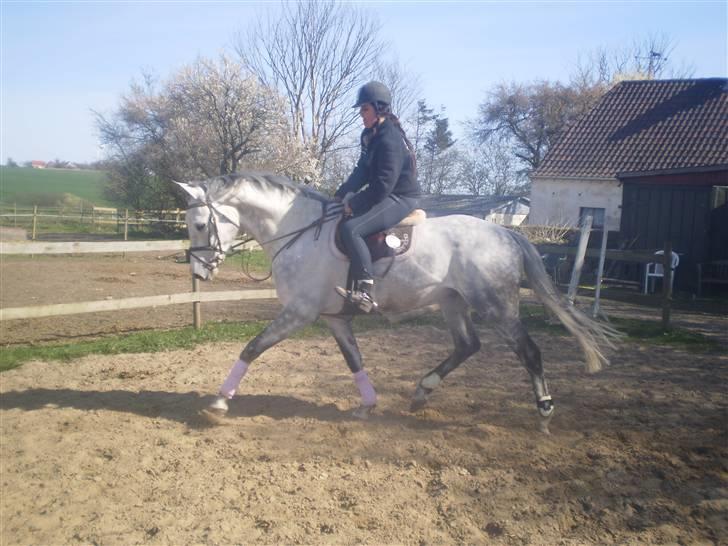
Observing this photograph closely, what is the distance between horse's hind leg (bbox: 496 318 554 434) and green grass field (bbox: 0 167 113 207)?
38.0 meters

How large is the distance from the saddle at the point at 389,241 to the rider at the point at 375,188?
0.08 meters

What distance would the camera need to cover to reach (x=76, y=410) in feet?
18.6

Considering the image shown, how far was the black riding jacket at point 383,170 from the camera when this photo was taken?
5.28 m

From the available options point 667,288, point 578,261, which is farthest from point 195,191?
point 667,288

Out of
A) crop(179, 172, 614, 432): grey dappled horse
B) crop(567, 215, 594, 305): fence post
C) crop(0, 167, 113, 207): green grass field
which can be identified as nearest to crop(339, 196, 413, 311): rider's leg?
crop(179, 172, 614, 432): grey dappled horse

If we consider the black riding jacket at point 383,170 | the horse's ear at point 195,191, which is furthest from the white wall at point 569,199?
the horse's ear at point 195,191

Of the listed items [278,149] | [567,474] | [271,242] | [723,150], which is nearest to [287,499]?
[567,474]

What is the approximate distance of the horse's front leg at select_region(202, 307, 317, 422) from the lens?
5.42 metres

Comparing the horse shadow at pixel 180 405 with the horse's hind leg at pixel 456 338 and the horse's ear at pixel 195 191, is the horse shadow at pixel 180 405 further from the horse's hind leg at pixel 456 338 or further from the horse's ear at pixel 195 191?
the horse's ear at pixel 195 191

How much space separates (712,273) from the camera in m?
16.9

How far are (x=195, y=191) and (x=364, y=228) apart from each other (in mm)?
1599

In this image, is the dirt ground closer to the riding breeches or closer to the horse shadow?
the horse shadow

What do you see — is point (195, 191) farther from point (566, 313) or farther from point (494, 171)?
point (494, 171)

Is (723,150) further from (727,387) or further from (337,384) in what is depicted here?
(337,384)
